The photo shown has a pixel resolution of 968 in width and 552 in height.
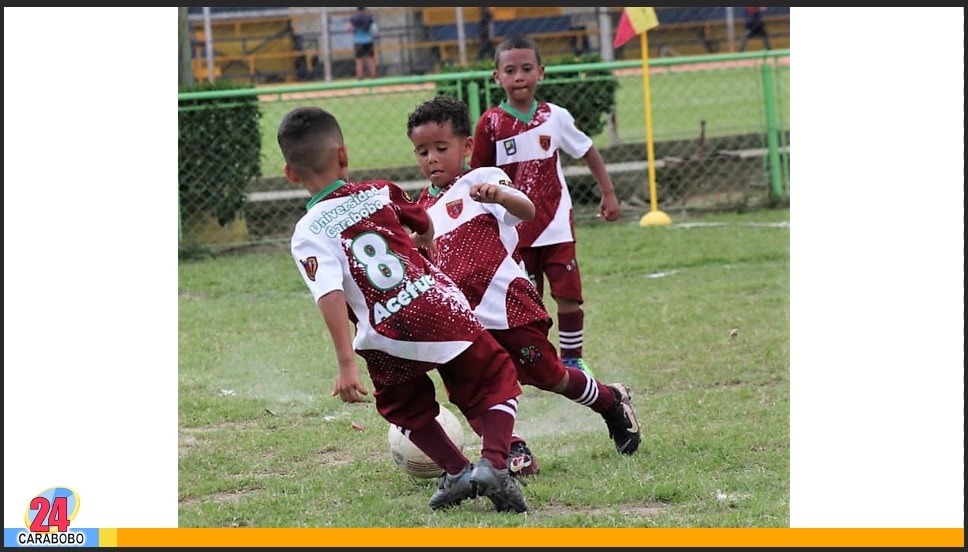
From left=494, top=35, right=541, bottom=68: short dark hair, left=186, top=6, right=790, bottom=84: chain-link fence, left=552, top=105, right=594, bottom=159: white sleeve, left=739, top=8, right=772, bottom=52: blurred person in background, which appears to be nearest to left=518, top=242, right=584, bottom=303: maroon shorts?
left=552, top=105, right=594, bottom=159: white sleeve

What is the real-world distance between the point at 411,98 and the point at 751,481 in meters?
8.65

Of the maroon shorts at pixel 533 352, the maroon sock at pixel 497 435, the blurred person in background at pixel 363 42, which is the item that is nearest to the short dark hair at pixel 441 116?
the maroon shorts at pixel 533 352

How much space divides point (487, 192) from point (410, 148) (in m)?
8.32

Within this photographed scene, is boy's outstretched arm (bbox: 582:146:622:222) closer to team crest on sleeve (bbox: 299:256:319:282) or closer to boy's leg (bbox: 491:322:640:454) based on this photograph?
boy's leg (bbox: 491:322:640:454)

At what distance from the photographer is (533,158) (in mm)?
6016

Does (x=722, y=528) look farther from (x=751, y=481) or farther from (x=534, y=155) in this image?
(x=534, y=155)

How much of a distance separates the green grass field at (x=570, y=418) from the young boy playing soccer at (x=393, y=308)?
24 cm

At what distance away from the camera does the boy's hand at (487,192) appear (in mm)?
4348

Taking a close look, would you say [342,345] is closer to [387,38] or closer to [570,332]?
[570,332]

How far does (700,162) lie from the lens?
520 inches

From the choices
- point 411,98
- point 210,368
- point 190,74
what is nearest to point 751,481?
point 210,368

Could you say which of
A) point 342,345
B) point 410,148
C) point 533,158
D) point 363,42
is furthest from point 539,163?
point 363,42

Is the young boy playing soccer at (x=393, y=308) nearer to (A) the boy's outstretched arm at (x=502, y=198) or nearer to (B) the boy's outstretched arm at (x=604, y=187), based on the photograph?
(A) the boy's outstretched arm at (x=502, y=198)

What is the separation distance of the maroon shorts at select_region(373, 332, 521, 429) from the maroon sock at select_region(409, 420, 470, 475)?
30 millimetres
